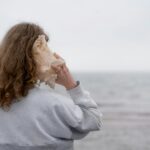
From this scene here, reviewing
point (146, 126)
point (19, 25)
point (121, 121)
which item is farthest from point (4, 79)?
point (121, 121)

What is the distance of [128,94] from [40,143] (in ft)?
56.8

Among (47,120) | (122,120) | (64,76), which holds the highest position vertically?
(64,76)

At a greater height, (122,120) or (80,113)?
(80,113)

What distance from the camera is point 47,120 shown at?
1485 mm

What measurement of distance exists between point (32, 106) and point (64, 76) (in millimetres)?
115

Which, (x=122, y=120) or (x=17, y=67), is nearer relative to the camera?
(x=17, y=67)

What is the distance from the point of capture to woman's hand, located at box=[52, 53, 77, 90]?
58.6 inches

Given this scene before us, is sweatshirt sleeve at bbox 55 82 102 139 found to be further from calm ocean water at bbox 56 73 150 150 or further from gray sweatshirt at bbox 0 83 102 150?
calm ocean water at bbox 56 73 150 150

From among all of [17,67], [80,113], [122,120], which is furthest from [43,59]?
[122,120]

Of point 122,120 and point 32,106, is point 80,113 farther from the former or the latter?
point 122,120

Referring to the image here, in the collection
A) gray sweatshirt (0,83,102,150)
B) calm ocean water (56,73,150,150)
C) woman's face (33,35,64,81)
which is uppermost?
woman's face (33,35,64,81)

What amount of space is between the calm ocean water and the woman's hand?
22.7 feet

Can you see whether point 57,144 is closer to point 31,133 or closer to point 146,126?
point 31,133

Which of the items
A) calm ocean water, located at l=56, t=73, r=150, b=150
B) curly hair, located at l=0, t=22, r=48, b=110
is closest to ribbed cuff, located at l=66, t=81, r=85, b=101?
curly hair, located at l=0, t=22, r=48, b=110
